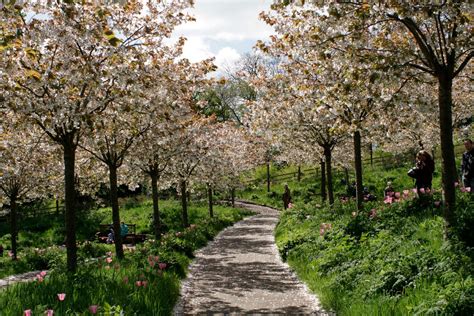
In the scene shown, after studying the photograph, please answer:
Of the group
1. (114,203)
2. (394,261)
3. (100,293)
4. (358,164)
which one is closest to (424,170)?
(358,164)

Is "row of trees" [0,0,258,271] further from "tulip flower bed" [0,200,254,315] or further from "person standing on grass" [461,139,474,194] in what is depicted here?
"person standing on grass" [461,139,474,194]

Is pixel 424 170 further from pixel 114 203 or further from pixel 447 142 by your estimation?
pixel 114 203

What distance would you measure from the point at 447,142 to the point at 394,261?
2.14m

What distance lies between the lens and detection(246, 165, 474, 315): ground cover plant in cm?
521

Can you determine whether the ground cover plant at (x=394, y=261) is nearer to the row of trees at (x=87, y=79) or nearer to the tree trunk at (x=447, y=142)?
the tree trunk at (x=447, y=142)

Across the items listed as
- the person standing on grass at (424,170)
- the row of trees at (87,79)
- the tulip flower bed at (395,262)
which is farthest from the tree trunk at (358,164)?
the row of trees at (87,79)

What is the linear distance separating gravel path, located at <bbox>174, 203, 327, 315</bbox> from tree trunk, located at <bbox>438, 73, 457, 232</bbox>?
8.62 feet

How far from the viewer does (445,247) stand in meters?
6.33

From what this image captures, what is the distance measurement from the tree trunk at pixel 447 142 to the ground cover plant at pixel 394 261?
0.77ft

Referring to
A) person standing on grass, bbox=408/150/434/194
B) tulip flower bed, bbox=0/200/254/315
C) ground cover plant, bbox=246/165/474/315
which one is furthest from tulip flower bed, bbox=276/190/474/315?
tulip flower bed, bbox=0/200/254/315

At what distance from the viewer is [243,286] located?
914cm

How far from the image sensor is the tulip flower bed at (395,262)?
5.19m

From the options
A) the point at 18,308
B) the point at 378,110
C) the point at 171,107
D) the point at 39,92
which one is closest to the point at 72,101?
the point at 39,92

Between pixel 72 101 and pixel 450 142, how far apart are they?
20.4 feet
